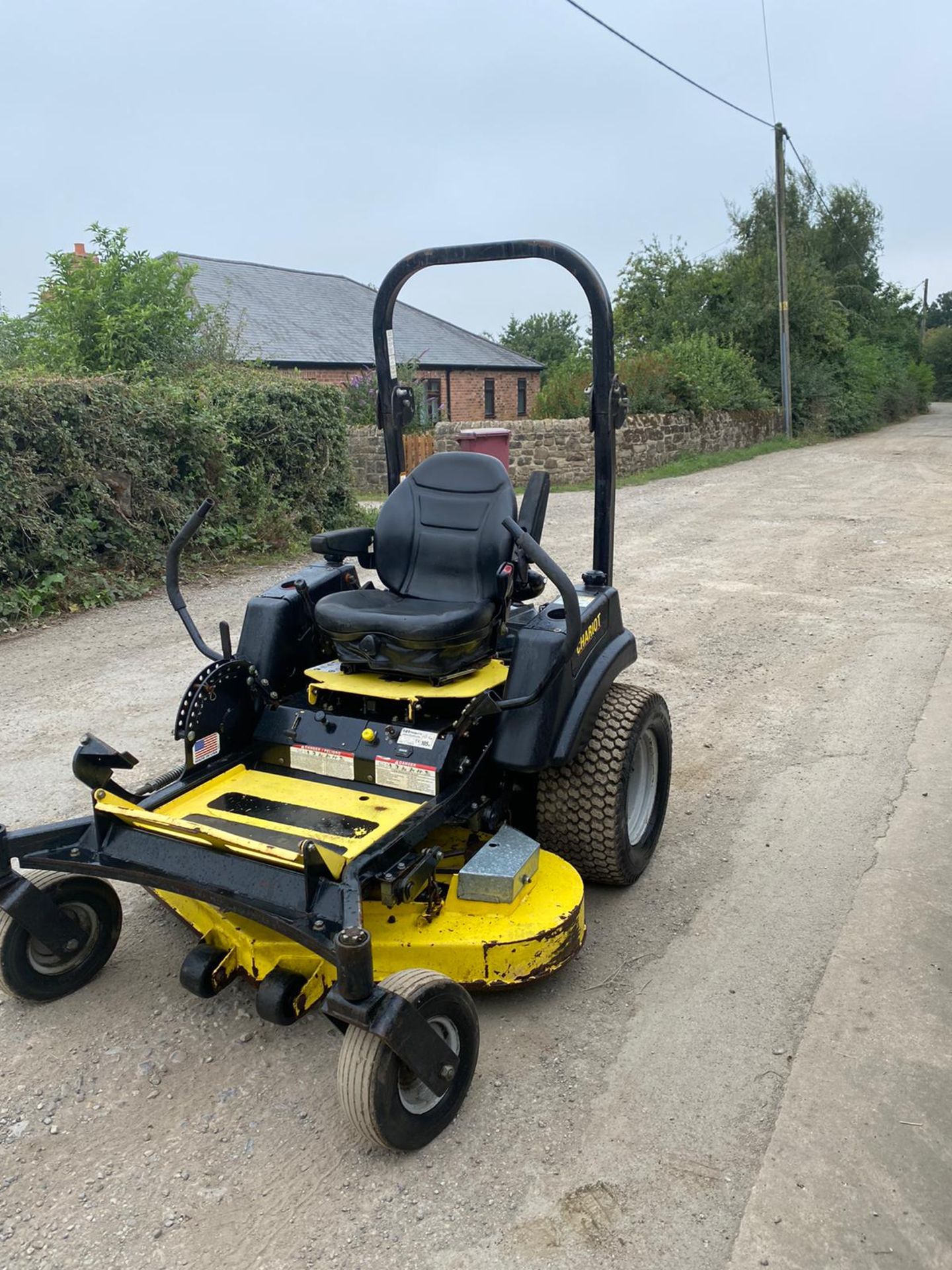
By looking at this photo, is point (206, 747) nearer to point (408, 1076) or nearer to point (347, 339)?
point (408, 1076)

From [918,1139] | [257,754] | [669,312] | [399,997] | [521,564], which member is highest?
[669,312]

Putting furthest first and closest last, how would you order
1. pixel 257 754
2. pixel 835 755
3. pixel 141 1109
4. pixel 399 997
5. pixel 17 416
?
pixel 17 416, pixel 835 755, pixel 257 754, pixel 141 1109, pixel 399 997

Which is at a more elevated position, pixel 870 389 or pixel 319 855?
pixel 870 389

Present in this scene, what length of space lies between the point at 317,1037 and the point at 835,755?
2958 millimetres

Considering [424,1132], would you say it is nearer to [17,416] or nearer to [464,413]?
[17,416]

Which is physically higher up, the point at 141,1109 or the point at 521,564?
the point at 521,564

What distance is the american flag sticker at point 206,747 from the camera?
3.15 metres

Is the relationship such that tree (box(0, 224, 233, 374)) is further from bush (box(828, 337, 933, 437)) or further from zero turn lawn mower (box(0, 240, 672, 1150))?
bush (box(828, 337, 933, 437))

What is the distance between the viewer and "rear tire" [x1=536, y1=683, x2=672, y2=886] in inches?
131

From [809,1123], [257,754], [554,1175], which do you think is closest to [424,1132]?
[554,1175]

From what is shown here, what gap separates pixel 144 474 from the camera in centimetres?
873

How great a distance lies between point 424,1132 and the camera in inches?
92.5

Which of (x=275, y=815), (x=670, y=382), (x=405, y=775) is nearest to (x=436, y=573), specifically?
(x=405, y=775)

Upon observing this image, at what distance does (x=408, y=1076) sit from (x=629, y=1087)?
595 millimetres
